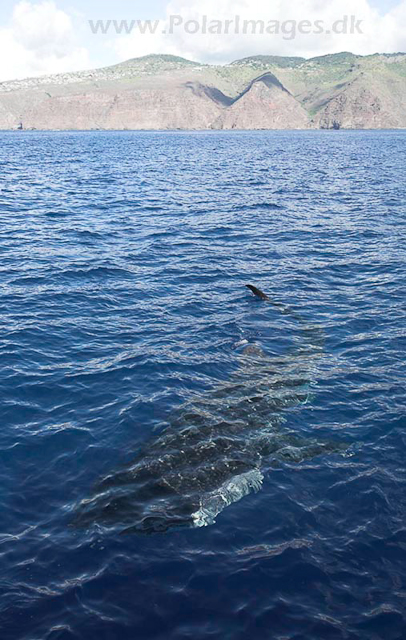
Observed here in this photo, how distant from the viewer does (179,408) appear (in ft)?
54.5

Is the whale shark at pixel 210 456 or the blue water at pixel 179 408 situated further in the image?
the whale shark at pixel 210 456

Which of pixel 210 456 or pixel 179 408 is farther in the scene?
pixel 179 408

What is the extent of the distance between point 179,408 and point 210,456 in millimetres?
2861

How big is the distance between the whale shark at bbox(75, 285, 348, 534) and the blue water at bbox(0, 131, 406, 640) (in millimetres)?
326

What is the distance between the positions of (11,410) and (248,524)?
874 cm

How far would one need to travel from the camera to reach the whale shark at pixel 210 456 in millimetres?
12180

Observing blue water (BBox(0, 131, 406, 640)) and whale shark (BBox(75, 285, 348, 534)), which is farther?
whale shark (BBox(75, 285, 348, 534))

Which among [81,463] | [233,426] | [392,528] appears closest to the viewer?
[392,528]

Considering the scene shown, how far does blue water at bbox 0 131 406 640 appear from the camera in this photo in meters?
9.99

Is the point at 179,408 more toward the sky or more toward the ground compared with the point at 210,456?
more toward the ground

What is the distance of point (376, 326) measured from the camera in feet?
75.1

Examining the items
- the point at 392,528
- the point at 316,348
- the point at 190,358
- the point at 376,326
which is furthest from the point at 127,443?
the point at 376,326

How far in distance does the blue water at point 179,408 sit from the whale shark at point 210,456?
1.07 feet

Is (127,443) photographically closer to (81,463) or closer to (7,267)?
(81,463)
